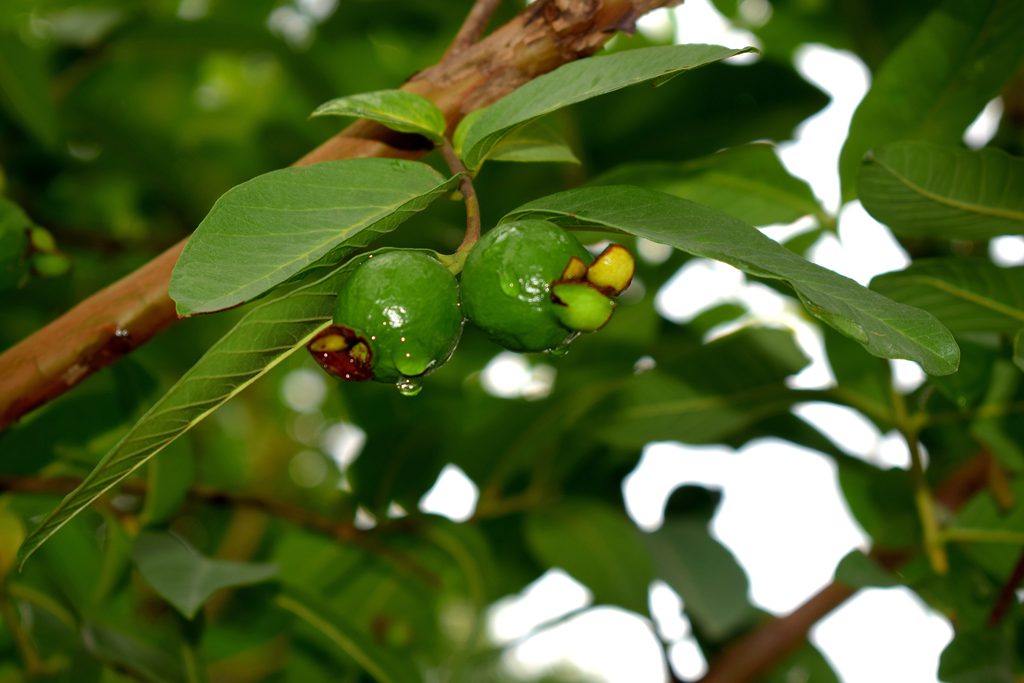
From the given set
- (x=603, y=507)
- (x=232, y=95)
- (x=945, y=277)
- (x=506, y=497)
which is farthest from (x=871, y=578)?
(x=232, y=95)

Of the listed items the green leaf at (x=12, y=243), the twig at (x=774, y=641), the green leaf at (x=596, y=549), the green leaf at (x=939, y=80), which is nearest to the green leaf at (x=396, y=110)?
the green leaf at (x=12, y=243)

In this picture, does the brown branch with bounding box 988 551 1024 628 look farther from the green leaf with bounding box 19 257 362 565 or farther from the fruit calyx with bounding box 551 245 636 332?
the green leaf with bounding box 19 257 362 565

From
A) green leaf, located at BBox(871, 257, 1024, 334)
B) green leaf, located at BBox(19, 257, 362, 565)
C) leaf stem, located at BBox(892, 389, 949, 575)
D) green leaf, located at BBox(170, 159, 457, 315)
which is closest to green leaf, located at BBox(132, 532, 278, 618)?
green leaf, located at BBox(19, 257, 362, 565)

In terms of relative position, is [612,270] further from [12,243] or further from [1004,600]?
[1004,600]

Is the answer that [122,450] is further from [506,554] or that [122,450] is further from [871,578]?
[506,554]

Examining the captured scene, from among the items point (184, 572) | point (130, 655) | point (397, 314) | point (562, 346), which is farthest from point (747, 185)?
point (130, 655)
